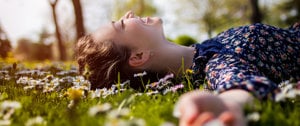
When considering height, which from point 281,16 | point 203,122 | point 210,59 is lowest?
point 203,122

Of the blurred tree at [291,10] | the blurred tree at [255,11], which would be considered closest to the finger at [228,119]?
the blurred tree at [255,11]

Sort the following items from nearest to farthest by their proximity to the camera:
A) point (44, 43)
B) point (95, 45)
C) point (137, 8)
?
point (95, 45), point (137, 8), point (44, 43)

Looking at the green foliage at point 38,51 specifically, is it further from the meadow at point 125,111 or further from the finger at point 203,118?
the finger at point 203,118

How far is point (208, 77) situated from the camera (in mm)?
3098

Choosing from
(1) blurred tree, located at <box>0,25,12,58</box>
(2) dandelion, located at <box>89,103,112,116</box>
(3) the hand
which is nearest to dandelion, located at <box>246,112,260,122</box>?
(3) the hand

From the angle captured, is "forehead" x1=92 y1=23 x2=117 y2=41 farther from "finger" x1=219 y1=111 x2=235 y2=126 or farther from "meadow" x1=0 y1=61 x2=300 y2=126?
"finger" x1=219 y1=111 x2=235 y2=126

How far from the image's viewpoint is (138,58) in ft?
11.7

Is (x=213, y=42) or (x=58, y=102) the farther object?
(x=213, y=42)

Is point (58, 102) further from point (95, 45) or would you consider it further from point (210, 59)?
point (210, 59)

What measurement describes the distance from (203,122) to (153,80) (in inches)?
74.7

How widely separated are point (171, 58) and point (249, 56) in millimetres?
627

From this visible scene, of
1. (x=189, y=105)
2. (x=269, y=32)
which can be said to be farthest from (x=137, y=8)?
(x=189, y=105)

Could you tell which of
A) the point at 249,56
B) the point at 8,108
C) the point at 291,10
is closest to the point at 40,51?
the point at 291,10

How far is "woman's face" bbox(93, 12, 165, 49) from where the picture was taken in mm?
3482
